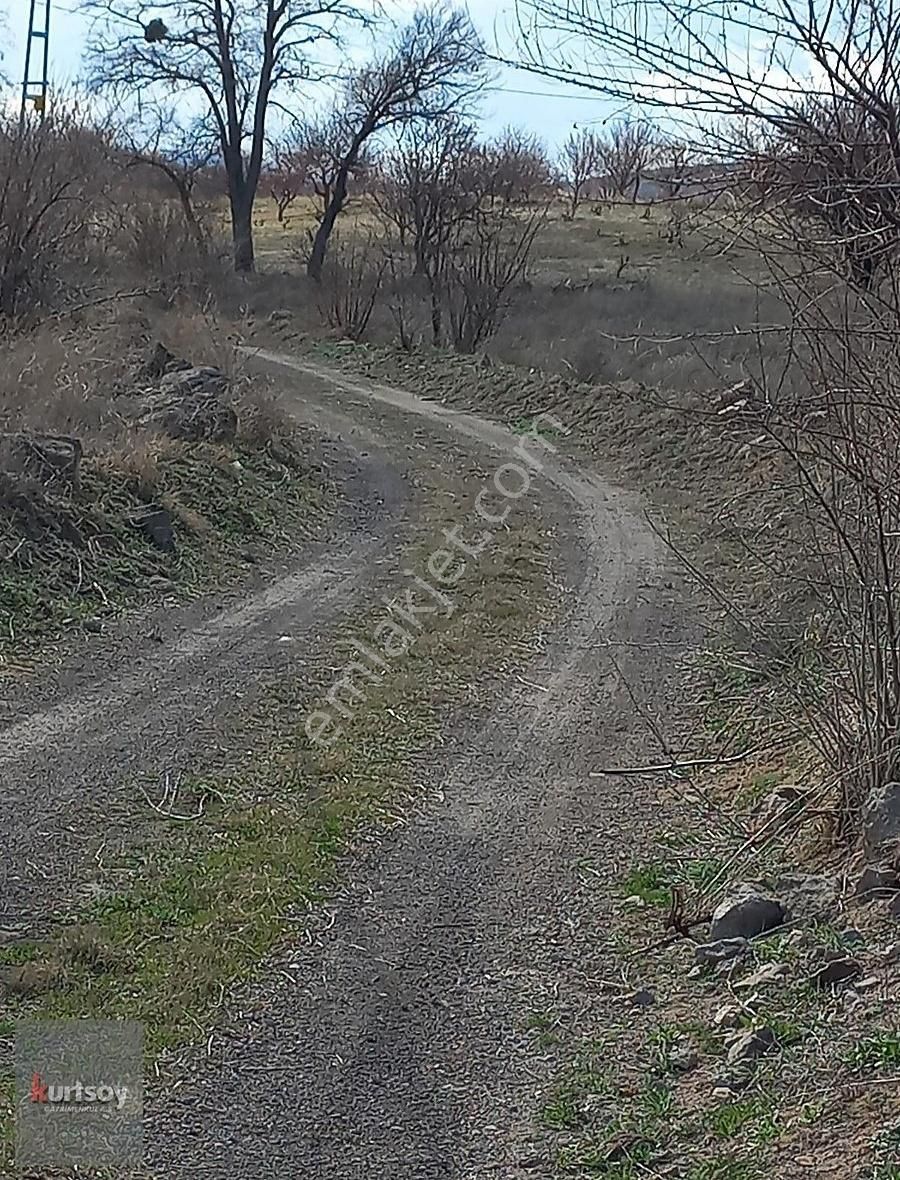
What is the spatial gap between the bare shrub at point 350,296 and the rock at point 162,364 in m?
9.92

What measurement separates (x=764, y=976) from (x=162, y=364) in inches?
492

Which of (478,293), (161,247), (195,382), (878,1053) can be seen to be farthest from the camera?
(161,247)

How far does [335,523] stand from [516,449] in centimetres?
514

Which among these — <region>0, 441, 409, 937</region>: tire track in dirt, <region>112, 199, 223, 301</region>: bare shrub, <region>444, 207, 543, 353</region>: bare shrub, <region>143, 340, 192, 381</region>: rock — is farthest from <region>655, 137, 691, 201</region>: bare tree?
<region>112, 199, 223, 301</region>: bare shrub

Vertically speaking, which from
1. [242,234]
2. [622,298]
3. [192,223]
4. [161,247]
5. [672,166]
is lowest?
[672,166]

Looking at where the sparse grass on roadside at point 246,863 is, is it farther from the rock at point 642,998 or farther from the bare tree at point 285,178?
the bare tree at point 285,178

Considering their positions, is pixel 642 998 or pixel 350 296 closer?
pixel 642 998

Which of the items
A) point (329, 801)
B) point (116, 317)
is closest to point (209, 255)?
point (116, 317)

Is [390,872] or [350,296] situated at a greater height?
[350,296]

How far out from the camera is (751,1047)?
4113mm

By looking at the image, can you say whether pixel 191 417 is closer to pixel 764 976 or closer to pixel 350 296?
pixel 764 976

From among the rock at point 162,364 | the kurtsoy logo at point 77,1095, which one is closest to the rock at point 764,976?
the kurtsoy logo at point 77,1095

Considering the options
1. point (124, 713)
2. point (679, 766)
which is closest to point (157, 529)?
point (124, 713)

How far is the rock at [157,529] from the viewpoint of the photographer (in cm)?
1046
